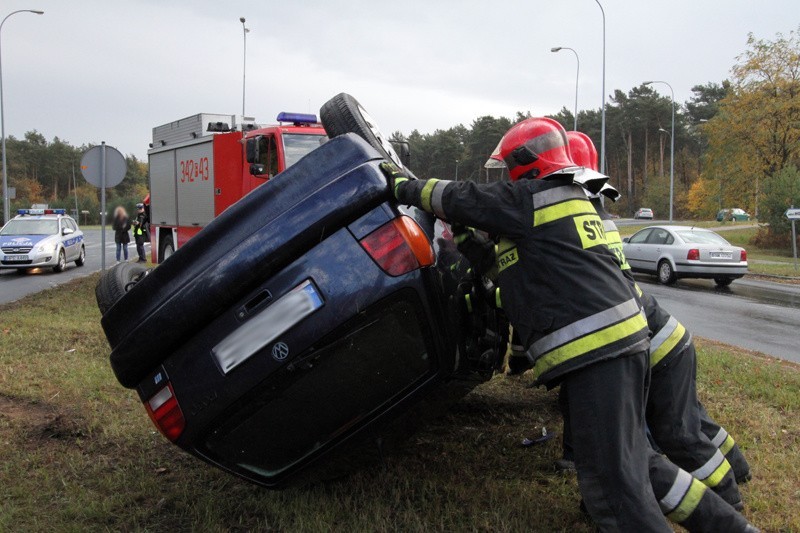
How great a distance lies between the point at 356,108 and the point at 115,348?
1.45 meters

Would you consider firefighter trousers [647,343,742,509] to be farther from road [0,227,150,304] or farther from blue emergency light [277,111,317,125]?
road [0,227,150,304]

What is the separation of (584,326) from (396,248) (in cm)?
71

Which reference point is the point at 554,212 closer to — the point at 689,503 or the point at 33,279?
the point at 689,503

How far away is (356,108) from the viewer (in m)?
2.92

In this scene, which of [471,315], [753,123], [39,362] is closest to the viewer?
[471,315]

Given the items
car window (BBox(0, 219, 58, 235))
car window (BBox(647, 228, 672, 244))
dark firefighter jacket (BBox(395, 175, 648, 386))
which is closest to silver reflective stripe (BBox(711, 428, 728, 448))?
dark firefighter jacket (BBox(395, 175, 648, 386))

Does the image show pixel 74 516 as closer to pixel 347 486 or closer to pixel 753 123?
pixel 347 486

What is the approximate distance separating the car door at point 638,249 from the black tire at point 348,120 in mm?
14603

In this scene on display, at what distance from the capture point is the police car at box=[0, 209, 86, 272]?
16.3m

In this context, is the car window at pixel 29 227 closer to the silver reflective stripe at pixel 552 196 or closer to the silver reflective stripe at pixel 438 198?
the silver reflective stripe at pixel 438 198

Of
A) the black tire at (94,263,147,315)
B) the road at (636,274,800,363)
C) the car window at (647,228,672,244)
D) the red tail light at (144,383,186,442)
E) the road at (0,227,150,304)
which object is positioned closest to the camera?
the red tail light at (144,383,186,442)

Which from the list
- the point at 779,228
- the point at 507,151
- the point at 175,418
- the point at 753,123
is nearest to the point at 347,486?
the point at 175,418

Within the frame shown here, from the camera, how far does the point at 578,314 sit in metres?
2.23

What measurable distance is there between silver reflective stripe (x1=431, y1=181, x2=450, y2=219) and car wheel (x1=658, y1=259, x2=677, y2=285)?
14.2 m
